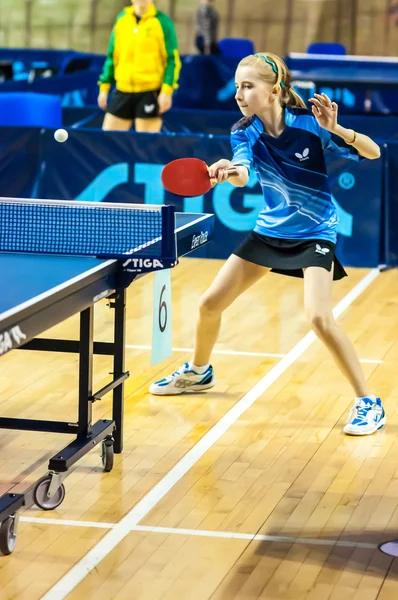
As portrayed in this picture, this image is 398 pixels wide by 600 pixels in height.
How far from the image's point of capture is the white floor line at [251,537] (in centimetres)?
376

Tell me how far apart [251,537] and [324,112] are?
1692mm

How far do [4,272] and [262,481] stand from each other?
4.31 ft

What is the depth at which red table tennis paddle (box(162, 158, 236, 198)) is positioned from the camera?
404 centimetres

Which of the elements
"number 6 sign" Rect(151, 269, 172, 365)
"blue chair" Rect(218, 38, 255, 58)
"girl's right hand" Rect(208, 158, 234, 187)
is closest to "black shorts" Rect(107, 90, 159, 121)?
"number 6 sign" Rect(151, 269, 172, 365)

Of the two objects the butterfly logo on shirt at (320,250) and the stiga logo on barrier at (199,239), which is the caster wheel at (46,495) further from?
the butterfly logo on shirt at (320,250)

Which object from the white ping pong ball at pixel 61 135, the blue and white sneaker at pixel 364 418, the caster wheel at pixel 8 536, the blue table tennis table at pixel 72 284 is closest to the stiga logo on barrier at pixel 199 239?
the blue table tennis table at pixel 72 284

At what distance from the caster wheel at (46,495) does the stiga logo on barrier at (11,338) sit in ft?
2.88

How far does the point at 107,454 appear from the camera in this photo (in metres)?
4.41

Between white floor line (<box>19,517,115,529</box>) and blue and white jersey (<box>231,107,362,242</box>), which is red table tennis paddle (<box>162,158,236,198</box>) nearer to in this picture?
blue and white jersey (<box>231,107,362,242</box>)

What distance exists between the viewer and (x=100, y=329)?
22.3 feet

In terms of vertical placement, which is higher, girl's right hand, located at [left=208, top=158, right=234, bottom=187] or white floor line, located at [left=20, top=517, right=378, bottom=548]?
girl's right hand, located at [left=208, top=158, right=234, bottom=187]

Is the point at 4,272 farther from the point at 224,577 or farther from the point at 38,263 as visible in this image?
the point at 224,577

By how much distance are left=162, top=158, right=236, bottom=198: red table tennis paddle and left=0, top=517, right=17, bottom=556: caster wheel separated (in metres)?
1.31

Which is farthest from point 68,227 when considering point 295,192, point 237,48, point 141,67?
point 237,48
